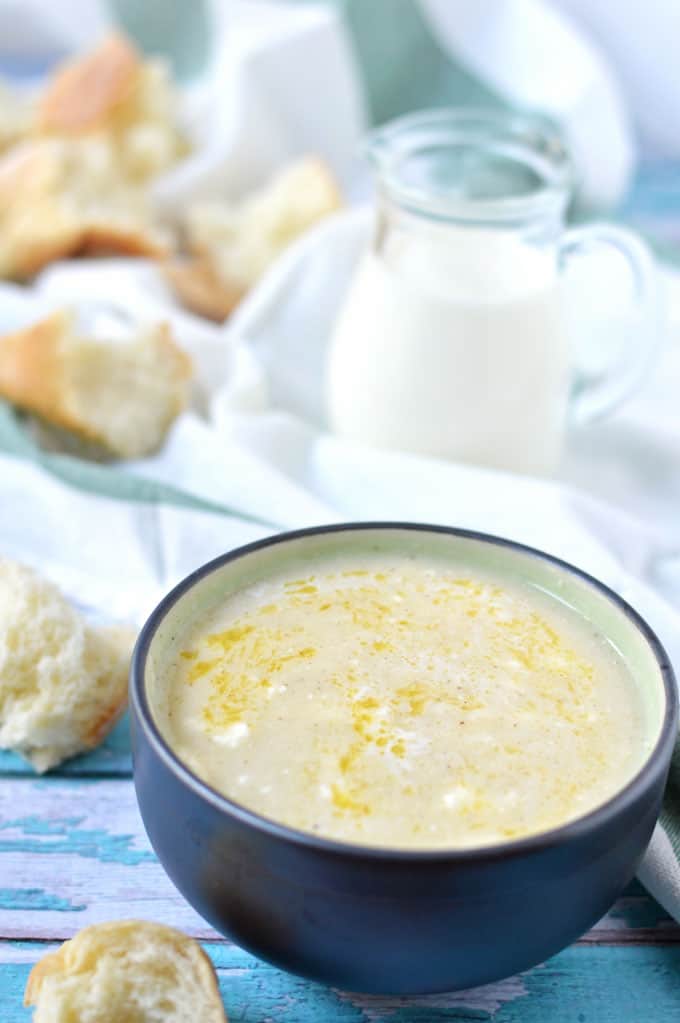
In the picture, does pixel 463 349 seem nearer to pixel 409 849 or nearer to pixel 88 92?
pixel 409 849

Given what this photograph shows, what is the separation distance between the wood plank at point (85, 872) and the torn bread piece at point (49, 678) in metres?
0.05

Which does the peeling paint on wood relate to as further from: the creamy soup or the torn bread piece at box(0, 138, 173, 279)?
the torn bread piece at box(0, 138, 173, 279)

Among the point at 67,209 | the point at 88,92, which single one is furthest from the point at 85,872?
the point at 88,92

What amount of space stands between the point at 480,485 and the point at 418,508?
84mm

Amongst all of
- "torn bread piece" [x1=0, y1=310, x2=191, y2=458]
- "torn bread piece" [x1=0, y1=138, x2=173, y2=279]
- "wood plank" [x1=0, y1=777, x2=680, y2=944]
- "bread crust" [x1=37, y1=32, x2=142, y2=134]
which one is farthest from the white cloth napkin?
"bread crust" [x1=37, y1=32, x2=142, y2=134]

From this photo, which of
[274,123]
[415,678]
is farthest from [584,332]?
[415,678]

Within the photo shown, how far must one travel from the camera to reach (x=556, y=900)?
94cm

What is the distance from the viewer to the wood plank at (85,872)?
115cm

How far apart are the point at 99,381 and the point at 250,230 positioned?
25.0 inches

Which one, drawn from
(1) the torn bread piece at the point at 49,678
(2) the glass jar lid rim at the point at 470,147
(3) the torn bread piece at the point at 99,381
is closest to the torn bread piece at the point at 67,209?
(3) the torn bread piece at the point at 99,381

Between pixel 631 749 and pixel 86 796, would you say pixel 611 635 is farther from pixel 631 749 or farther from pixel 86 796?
pixel 86 796

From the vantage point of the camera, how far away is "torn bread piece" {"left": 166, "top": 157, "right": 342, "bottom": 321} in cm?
230

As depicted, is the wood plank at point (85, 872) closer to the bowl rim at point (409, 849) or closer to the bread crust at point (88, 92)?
the bowl rim at point (409, 849)

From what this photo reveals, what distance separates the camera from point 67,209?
2.24 m
